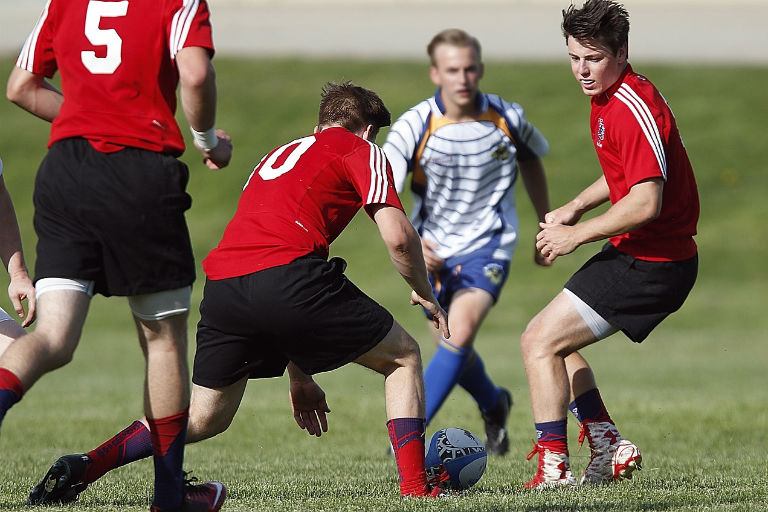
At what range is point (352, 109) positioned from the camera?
16.6 feet

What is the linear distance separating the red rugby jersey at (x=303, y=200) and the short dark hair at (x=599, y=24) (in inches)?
47.4

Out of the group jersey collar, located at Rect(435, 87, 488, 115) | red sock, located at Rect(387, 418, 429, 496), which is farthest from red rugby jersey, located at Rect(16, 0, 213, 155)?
jersey collar, located at Rect(435, 87, 488, 115)

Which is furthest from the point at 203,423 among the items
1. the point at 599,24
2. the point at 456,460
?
the point at 599,24

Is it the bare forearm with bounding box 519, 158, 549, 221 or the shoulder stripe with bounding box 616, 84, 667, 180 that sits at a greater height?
the shoulder stripe with bounding box 616, 84, 667, 180

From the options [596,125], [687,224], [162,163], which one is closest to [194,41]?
[162,163]

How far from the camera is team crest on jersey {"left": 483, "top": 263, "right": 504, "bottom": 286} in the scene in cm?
753

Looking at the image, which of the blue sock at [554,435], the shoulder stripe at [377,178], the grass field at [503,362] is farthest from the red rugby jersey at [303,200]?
the blue sock at [554,435]

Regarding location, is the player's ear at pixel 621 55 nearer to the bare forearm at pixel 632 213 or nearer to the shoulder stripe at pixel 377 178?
the bare forearm at pixel 632 213

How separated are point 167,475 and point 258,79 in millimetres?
29667

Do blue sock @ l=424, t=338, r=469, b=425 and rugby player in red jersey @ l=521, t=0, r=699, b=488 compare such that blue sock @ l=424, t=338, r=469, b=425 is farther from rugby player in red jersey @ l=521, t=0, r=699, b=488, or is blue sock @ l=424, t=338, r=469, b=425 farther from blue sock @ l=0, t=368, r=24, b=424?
blue sock @ l=0, t=368, r=24, b=424

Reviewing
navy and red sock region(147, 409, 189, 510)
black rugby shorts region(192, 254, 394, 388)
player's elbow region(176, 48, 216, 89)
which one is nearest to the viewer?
player's elbow region(176, 48, 216, 89)

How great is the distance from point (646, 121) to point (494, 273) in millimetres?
A: 2539

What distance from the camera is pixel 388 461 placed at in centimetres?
716

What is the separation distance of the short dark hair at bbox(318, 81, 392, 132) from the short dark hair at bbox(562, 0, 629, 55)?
39.2 inches
